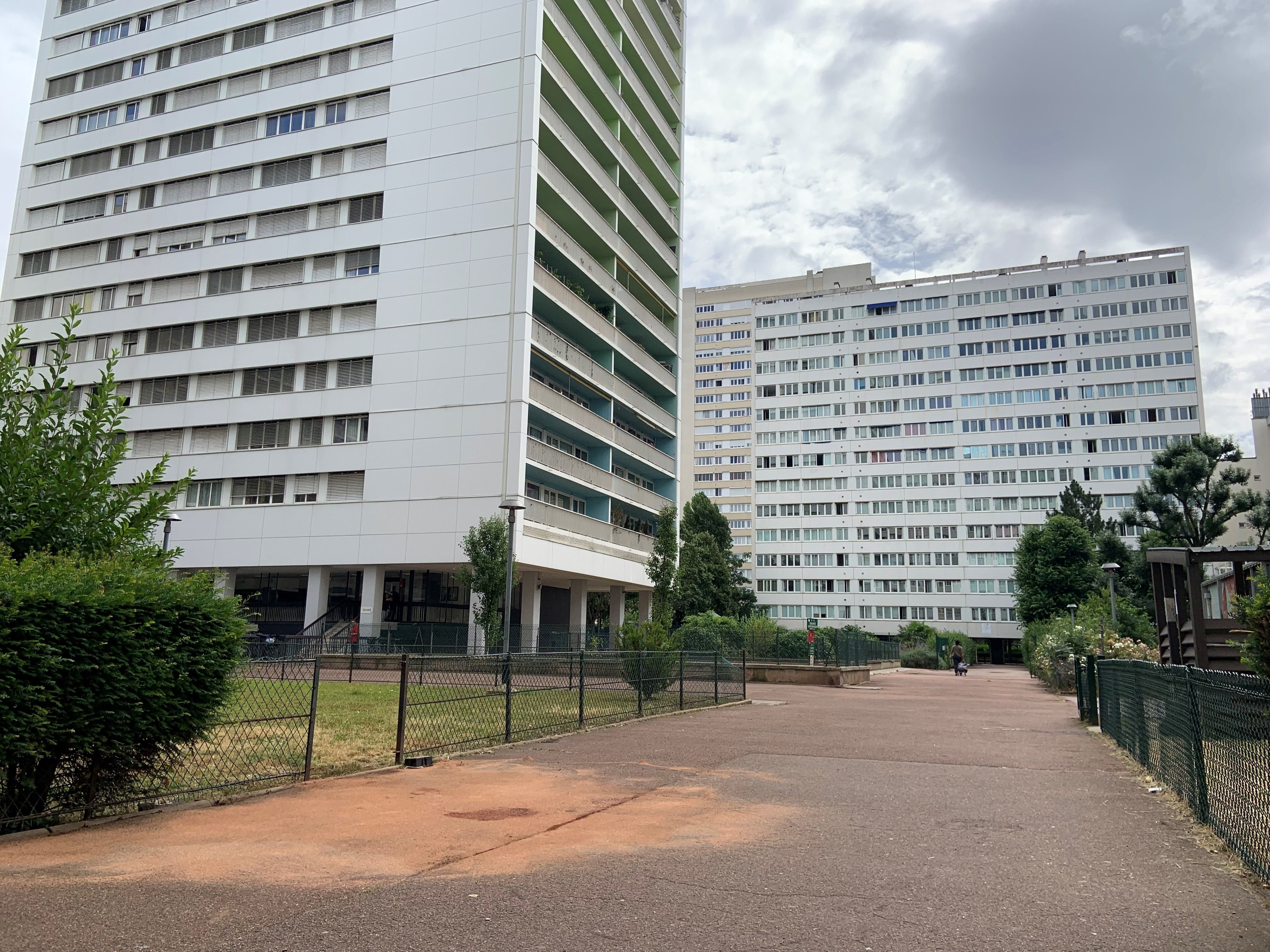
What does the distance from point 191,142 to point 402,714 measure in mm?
44168

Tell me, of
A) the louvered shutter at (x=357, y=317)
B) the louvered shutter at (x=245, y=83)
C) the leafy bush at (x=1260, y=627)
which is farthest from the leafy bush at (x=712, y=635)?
the louvered shutter at (x=245, y=83)

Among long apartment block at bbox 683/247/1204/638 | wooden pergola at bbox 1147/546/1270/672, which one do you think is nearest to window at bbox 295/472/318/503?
wooden pergola at bbox 1147/546/1270/672

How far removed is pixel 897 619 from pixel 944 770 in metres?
80.5

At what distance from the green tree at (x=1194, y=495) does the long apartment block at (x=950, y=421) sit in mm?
30420

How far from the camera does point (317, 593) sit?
40.3m

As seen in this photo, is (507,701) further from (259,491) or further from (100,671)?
(259,491)

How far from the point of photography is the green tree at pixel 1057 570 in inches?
2475

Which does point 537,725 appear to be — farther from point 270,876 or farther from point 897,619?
point 897,619

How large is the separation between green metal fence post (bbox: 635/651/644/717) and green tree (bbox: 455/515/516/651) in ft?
54.1

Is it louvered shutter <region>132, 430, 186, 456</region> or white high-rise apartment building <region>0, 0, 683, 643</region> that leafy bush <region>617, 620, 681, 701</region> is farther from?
louvered shutter <region>132, 430, 186, 456</region>

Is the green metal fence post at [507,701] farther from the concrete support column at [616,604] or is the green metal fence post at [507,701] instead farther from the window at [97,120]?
the window at [97,120]

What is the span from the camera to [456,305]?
39125 mm

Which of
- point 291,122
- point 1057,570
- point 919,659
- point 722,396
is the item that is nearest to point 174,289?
point 291,122

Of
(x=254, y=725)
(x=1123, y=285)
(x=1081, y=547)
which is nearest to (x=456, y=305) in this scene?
(x=254, y=725)
